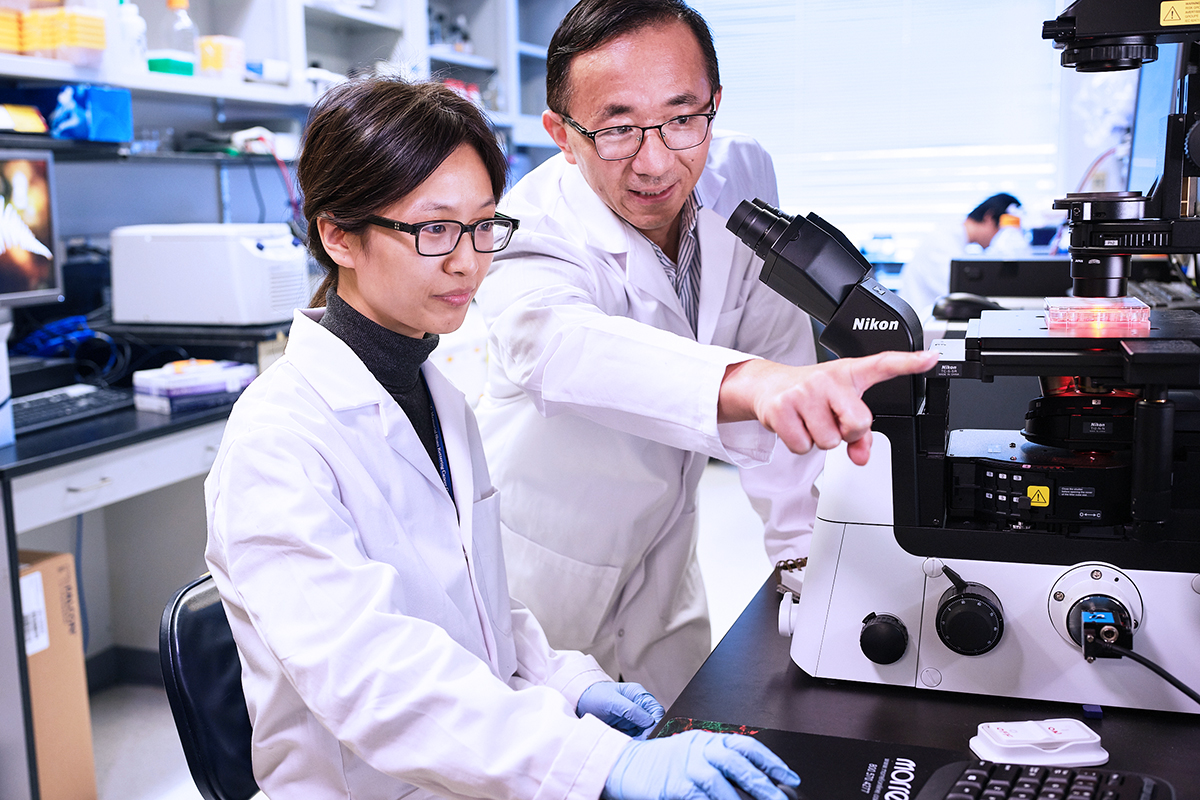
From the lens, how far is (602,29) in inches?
45.3

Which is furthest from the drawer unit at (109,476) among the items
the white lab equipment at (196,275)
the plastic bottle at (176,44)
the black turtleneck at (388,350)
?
the black turtleneck at (388,350)

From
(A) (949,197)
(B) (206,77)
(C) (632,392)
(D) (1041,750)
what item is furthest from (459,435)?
(A) (949,197)

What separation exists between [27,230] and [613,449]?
5.58 feet

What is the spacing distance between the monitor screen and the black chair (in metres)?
1.55

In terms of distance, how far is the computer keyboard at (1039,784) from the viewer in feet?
2.26

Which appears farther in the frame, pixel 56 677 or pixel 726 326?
pixel 56 677

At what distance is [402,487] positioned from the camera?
101 centimetres

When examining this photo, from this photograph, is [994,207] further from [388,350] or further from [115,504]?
[388,350]

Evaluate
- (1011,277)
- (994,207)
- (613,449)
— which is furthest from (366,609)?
(994,207)

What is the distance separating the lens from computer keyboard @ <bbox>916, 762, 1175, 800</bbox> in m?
0.69

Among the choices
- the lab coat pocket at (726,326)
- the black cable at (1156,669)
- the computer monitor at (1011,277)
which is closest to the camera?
the black cable at (1156,669)

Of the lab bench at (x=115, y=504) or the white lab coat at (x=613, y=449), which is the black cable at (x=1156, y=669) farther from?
the lab bench at (x=115, y=504)

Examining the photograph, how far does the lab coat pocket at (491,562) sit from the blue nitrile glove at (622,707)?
0.13m

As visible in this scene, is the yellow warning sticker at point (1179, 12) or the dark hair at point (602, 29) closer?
the yellow warning sticker at point (1179, 12)
